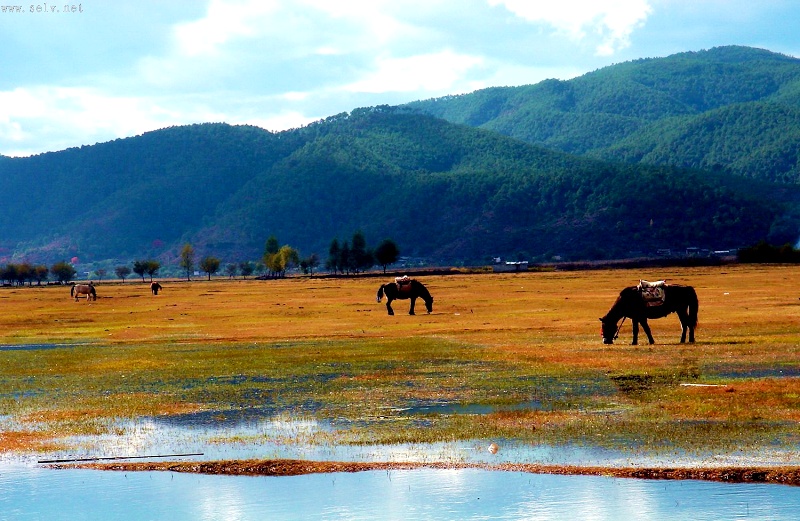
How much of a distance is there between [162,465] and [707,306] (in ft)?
117

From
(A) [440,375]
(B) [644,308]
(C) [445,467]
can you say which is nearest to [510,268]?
(B) [644,308]

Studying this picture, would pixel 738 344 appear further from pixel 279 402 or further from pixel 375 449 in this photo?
pixel 375 449

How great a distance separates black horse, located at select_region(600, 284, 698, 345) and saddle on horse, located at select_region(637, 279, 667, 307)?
1.8 inches

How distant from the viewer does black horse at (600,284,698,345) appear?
106 ft

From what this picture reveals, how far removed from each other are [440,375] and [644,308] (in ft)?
29.9

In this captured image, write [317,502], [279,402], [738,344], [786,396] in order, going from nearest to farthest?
[317,502] → [786,396] → [279,402] → [738,344]

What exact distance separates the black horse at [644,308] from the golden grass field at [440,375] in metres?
0.61

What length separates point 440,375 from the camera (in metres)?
27.0

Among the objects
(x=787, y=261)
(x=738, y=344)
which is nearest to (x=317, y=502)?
(x=738, y=344)

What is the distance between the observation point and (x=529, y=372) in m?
26.7

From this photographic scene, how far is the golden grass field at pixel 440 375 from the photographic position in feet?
63.1

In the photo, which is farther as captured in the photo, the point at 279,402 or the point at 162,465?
the point at 279,402

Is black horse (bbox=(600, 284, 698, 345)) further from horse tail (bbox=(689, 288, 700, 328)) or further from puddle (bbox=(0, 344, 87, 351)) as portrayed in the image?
puddle (bbox=(0, 344, 87, 351))

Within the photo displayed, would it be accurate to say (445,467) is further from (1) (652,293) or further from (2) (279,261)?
(2) (279,261)
